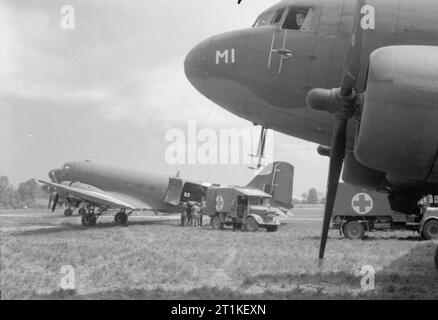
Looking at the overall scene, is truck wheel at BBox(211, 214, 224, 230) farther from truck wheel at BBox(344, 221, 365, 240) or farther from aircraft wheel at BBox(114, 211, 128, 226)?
truck wheel at BBox(344, 221, 365, 240)

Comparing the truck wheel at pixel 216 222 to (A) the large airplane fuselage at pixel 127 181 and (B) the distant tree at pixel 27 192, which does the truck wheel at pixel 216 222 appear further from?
(B) the distant tree at pixel 27 192

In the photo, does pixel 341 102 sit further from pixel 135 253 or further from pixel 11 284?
pixel 135 253

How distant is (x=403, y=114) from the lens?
627 cm

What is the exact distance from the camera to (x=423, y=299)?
8.09 metres

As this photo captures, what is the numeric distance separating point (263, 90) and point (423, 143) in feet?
11.6

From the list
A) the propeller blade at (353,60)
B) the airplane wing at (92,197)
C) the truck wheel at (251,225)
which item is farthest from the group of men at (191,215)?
the propeller blade at (353,60)

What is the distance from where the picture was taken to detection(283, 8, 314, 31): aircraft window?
904 centimetres

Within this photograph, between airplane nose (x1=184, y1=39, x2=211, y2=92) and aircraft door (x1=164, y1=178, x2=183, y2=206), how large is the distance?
22.8 metres

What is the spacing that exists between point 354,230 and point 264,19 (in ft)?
46.3

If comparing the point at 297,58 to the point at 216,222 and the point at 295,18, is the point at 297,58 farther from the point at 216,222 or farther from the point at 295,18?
the point at 216,222

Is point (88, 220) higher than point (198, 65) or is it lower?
lower

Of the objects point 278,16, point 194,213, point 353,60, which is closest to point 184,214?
point 194,213

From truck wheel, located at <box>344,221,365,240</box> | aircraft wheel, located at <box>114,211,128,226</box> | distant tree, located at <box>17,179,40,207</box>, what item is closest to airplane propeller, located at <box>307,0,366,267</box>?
truck wheel, located at <box>344,221,365,240</box>

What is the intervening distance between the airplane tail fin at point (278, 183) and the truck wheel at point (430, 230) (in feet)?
35.8
